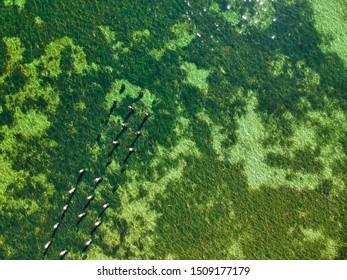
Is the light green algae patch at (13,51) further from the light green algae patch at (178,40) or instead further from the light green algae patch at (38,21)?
the light green algae patch at (178,40)

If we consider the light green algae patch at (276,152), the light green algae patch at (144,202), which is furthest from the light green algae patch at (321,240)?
the light green algae patch at (144,202)

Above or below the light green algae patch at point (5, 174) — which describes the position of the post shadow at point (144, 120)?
above

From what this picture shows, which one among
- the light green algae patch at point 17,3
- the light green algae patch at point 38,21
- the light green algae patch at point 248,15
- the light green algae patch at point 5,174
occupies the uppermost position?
the light green algae patch at point 248,15

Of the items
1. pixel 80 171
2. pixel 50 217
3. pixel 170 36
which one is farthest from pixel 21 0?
pixel 50 217

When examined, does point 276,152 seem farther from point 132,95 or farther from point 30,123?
point 30,123

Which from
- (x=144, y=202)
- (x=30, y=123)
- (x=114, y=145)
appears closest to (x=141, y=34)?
(x=114, y=145)
